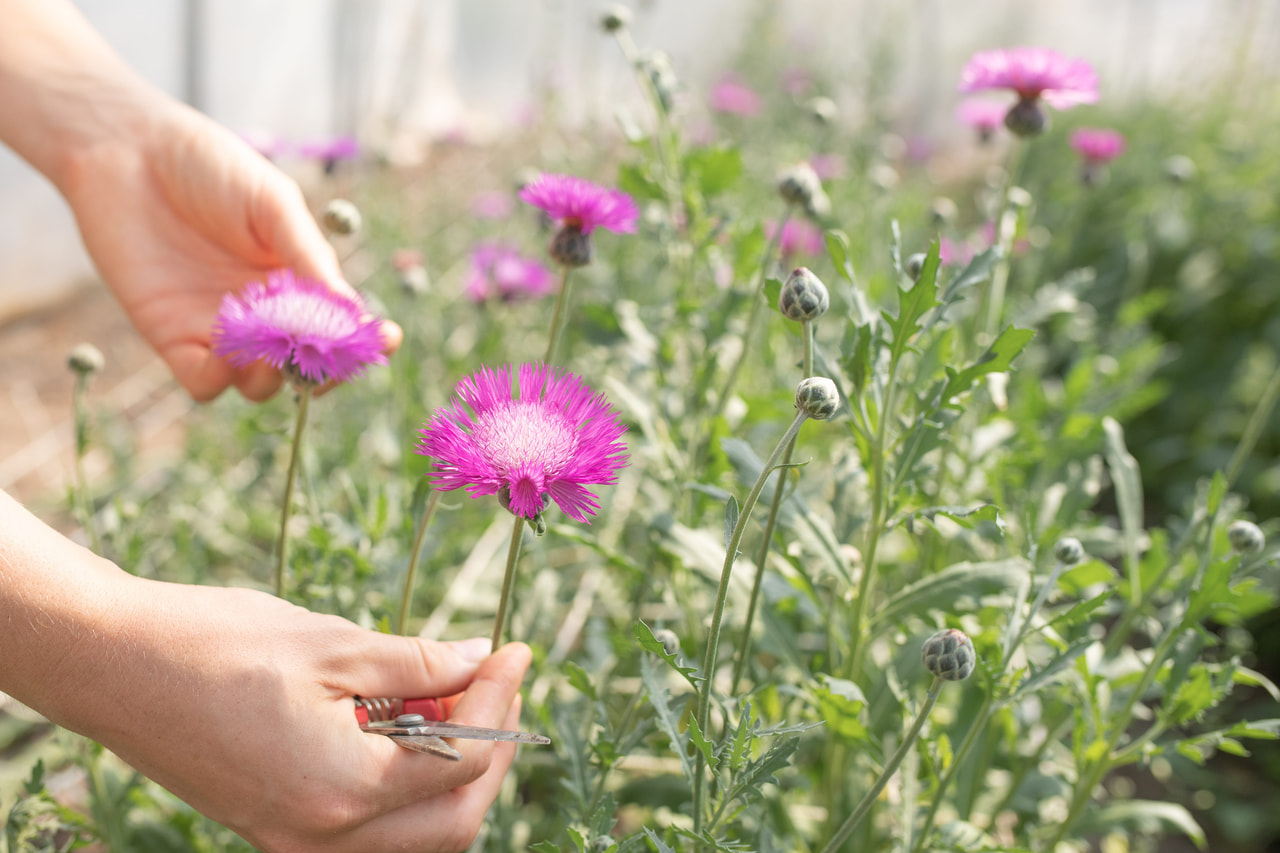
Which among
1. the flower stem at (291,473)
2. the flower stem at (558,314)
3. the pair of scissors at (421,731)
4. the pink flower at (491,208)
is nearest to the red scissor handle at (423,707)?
the pair of scissors at (421,731)

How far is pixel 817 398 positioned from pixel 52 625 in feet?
1.82

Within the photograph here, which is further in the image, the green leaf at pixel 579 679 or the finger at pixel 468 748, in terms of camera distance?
the green leaf at pixel 579 679

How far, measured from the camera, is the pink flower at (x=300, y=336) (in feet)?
2.96

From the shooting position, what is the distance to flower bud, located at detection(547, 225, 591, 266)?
106 centimetres

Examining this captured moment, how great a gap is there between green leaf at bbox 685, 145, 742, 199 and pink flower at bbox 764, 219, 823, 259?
44 cm

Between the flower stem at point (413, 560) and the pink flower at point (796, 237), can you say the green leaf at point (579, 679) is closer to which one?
the flower stem at point (413, 560)

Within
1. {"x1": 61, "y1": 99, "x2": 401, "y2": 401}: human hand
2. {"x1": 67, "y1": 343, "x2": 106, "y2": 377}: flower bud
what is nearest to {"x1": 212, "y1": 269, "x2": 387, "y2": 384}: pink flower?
{"x1": 61, "y1": 99, "x2": 401, "y2": 401}: human hand

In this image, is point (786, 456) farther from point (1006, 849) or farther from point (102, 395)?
point (102, 395)

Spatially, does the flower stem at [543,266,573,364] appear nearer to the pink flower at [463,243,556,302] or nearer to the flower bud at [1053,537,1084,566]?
the flower bud at [1053,537,1084,566]

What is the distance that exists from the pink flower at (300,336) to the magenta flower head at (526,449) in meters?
0.20

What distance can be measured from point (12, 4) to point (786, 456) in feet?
3.70

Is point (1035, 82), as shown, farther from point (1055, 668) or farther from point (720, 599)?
point (720, 599)

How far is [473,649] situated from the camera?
795 mm

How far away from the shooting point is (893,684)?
0.94 m
